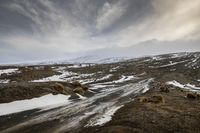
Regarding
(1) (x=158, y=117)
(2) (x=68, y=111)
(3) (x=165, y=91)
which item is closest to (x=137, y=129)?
(1) (x=158, y=117)

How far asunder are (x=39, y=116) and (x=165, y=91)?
21313 mm

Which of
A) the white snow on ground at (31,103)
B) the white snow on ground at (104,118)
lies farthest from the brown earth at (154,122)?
the white snow on ground at (31,103)

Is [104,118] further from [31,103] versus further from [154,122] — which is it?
[31,103]

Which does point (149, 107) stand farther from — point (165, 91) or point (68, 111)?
point (165, 91)

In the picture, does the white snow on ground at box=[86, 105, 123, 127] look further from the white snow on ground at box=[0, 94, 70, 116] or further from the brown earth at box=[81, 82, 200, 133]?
the white snow on ground at box=[0, 94, 70, 116]

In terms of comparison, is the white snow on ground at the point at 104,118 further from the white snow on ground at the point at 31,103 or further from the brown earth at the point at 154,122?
the white snow on ground at the point at 31,103

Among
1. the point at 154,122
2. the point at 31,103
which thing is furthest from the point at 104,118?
the point at 31,103

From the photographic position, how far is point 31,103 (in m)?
25.8

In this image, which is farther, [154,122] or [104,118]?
[104,118]

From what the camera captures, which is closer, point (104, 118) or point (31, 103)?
point (104, 118)

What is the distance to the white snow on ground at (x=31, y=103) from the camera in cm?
2280

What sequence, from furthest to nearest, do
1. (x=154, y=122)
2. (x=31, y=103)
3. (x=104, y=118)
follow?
1. (x=31, y=103)
2. (x=104, y=118)
3. (x=154, y=122)

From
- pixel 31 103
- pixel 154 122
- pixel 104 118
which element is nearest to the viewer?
pixel 154 122

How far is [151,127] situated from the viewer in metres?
14.6
